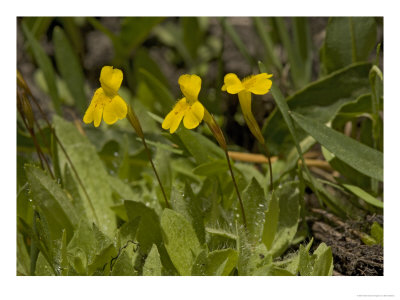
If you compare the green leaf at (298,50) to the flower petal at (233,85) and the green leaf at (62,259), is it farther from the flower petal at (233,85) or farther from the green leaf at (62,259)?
the green leaf at (62,259)

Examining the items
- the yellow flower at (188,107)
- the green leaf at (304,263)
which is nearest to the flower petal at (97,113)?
the yellow flower at (188,107)

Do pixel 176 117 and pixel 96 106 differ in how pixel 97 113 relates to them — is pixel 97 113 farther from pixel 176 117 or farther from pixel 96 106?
pixel 176 117

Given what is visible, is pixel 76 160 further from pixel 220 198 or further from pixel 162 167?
pixel 220 198

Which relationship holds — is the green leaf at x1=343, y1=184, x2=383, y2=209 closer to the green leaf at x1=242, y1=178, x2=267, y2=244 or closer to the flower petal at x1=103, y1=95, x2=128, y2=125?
the green leaf at x1=242, y1=178, x2=267, y2=244

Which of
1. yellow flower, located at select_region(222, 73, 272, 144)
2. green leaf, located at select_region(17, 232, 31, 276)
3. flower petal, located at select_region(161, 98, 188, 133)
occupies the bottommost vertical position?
green leaf, located at select_region(17, 232, 31, 276)

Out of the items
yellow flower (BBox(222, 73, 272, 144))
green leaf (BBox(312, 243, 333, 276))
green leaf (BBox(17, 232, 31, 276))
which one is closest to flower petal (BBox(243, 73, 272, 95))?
yellow flower (BBox(222, 73, 272, 144))

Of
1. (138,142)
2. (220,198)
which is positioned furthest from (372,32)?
(138,142)
